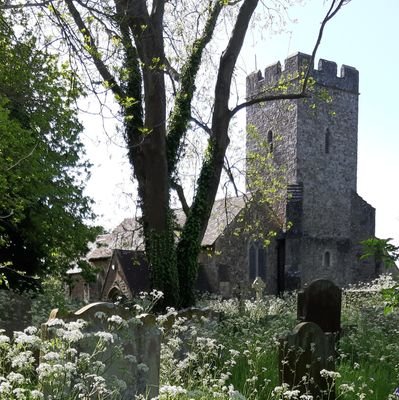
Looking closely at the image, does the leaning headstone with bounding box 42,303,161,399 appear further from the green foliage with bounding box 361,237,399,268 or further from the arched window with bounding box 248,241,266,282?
the arched window with bounding box 248,241,266,282

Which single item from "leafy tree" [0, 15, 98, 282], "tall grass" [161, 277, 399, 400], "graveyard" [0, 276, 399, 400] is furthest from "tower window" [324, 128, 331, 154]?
"graveyard" [0, 276, 399, 400]

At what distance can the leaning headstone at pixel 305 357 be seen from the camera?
6121 mm

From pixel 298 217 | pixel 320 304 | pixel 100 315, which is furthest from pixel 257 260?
pixel 100 315

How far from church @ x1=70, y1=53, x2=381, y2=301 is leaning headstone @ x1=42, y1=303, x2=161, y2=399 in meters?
24.2

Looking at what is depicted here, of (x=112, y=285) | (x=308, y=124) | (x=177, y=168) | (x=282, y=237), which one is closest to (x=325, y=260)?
(x=282, y=237)

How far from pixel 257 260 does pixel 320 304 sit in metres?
24.1

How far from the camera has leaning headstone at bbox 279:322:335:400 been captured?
20.1 feet

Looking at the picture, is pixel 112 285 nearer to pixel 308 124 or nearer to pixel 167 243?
pixel 308 124

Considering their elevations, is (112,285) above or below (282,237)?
below

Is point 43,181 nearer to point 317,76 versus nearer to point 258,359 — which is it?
point 258,359

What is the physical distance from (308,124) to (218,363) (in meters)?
28.0

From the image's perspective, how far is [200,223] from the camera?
14055 millimetres

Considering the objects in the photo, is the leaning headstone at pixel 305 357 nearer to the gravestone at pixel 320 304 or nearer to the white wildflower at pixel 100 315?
the white wildflower at pixel 100 315

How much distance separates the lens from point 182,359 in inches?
286
